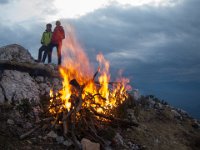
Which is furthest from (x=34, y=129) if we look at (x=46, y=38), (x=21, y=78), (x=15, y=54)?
(x=46, y=38)

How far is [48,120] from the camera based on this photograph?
44.4 feet

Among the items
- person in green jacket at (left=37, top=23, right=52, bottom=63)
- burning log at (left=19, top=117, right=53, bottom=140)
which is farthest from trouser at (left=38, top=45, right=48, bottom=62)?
burning log at (left=19, top=117, right=53, bottom=140)

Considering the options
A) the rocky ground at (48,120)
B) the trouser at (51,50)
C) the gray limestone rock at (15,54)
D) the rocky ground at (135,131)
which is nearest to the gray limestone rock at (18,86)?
the rocky ground at (48,120)

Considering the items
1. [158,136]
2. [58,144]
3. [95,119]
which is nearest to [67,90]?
[95,119]

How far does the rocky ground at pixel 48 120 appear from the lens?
1249 centimetres

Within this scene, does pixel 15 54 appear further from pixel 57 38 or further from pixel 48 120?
pixel 48 120

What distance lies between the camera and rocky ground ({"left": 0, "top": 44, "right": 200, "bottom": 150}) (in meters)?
12.5

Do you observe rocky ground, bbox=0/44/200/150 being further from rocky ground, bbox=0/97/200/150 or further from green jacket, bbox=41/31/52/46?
green jacket, bbox=41/31/52/46

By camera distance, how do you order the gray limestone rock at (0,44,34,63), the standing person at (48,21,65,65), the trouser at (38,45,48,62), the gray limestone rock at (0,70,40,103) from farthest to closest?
1. the trouser at (38,45,48,62)
2. the standing person at (48,21,65,65)
3. the gray limestone rock at (0,44,34,63)
4. the gray limestone rock at (0,70,40,103)

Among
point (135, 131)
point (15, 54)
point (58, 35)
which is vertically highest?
point (58, 35)

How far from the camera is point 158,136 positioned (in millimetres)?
16562

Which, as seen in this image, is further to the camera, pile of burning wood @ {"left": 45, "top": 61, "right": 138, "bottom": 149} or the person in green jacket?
the person in green jacket

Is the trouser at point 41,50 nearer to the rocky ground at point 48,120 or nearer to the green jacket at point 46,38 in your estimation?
the green jacket at point 46,38

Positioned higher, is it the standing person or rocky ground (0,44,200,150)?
the standing person
